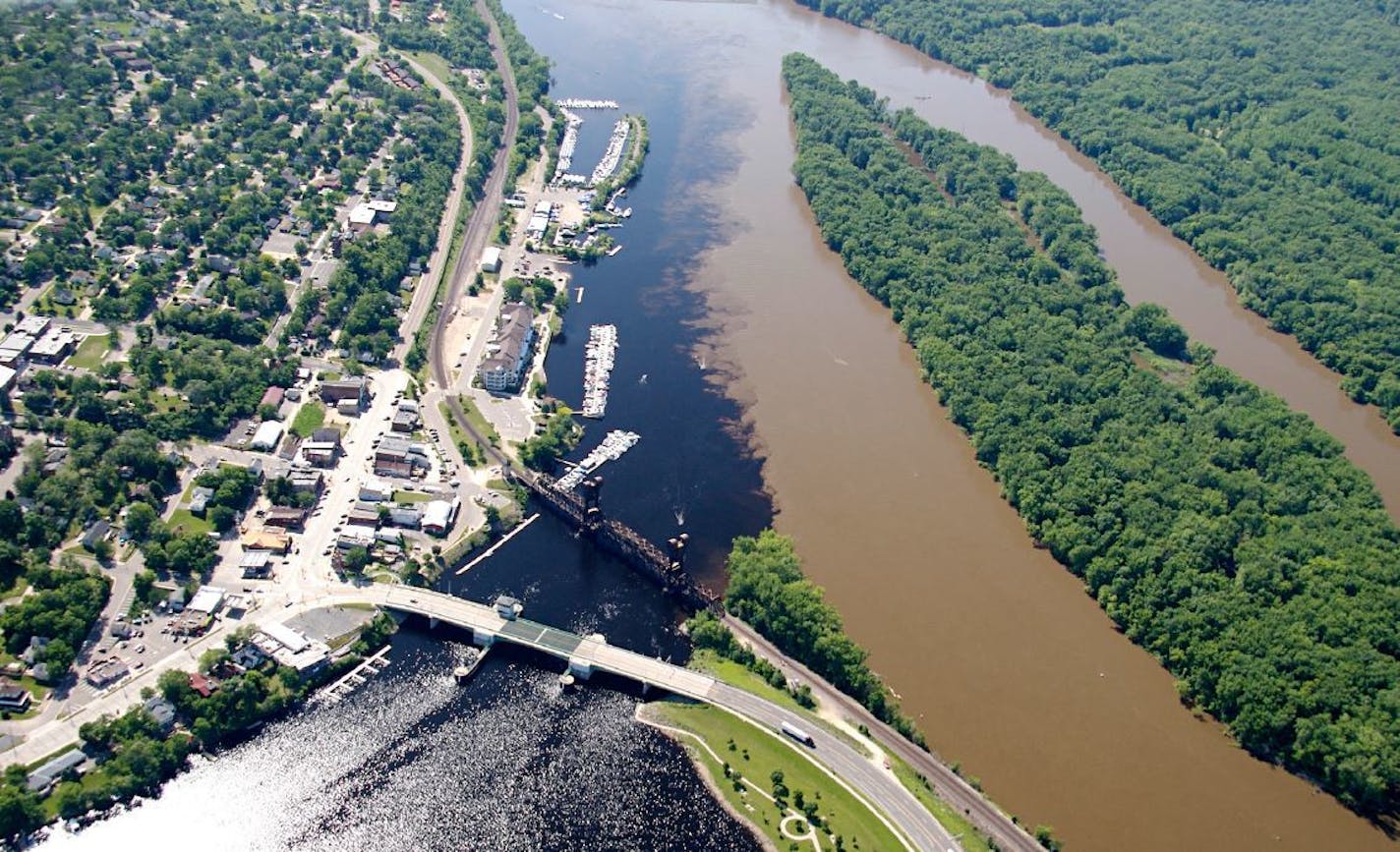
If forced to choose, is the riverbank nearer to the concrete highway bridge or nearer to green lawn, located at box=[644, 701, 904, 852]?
the concrete highway bridge

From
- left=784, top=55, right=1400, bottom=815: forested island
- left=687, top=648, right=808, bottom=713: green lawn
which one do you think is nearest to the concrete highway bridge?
left=687, top=648, right=808, bottom=713: green lawn

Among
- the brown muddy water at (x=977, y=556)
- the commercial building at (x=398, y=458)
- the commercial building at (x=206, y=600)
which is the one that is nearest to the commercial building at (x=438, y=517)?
the commercial building at (x=398, y=458)

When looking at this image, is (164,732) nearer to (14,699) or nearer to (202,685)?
(202,685)

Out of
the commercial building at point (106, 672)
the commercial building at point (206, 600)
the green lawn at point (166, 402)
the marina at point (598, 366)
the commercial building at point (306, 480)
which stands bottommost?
the commercial building at point (106, 672)

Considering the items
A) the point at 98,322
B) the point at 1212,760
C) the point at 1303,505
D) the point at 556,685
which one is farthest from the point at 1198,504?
the point at 98,322

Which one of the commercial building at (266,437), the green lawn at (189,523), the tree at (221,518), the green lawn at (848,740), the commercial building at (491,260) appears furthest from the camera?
the commercial building at (491,260)

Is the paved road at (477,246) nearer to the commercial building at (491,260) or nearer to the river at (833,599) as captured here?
the commercial building at (491,260)

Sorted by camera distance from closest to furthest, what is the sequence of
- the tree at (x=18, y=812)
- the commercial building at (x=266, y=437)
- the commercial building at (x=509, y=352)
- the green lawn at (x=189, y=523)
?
the tree at (x=18, y=812)
the green lawn at (x=189, y=523)
the commercial building at (x=266, y=437)
the commercial building at (x=509, y=352)

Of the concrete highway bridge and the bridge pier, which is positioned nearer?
the concrete highway bridge
